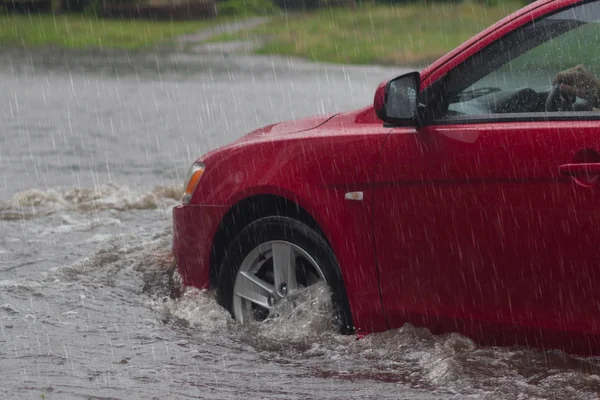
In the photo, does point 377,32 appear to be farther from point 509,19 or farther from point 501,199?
point 501,199

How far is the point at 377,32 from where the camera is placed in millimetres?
42719

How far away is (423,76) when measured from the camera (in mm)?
5465

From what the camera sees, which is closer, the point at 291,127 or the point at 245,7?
the point at 291,127

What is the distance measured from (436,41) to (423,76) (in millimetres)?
32454

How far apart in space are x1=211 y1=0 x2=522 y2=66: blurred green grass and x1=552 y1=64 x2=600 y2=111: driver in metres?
23.5

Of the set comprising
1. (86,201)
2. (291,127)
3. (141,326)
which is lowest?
(141,326)

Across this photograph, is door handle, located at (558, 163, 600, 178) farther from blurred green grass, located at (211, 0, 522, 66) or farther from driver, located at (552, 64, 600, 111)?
blurred green grass, located at (211, 0, 522, 66)

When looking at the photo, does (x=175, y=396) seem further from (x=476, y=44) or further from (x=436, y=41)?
(x=436, y=41)

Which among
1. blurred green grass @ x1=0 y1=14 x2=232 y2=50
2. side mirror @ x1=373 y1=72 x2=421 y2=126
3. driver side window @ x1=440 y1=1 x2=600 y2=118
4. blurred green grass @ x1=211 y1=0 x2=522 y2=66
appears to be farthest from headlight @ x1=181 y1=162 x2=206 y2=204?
blurred green grass @ x1=0 y1=14 x2=232 y2=50

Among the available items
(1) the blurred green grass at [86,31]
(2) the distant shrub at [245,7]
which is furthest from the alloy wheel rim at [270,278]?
(2) the distant shrub at [245,7]

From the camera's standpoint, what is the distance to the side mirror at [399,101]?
17.3 ft

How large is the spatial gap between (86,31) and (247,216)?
117 ft

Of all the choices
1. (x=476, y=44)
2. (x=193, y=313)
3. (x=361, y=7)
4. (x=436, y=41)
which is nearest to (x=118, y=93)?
(x=193, y=313)

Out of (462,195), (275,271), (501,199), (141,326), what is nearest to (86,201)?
(141,326)
